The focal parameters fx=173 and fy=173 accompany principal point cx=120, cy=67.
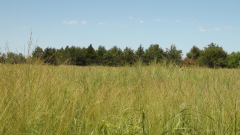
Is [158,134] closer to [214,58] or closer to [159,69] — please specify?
[159,69]

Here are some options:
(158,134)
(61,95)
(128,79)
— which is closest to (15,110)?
(61,95)

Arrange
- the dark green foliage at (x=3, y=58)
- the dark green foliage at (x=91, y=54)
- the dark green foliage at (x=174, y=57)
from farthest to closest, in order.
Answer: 1. the dark green foliage at (x=91, y=54)
2. the dark green foliage at (x=174, y=57)
3. the dark green foliage at (x=3, y=58)

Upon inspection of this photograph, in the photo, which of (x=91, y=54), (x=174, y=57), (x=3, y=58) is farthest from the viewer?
(x=91, y=54)

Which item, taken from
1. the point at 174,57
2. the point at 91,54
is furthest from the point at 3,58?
the point at 91,54

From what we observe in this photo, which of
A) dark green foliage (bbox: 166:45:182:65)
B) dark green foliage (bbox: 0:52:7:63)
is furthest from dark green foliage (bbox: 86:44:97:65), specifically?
dark green foliage (bbox: 0:52:7:63)

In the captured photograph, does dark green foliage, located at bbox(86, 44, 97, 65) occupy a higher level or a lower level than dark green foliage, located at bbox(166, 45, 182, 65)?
higher

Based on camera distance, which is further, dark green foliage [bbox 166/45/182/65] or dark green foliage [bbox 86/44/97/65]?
dark green foliage [bbox 86/44/97/65]

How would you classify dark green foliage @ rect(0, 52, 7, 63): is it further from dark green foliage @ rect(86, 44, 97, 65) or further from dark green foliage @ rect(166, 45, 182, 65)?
dark green foliage @ rect(86, 44, 97, 65)

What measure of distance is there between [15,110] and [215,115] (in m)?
Answer: 2.02

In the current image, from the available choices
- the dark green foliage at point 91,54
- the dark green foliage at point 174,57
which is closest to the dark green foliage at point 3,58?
the dark green foliage at point 174,57

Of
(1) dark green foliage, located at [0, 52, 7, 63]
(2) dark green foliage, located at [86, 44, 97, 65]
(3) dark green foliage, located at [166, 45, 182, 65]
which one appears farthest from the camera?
(2) dark green foliage, located at [86, 44, 97, 65]

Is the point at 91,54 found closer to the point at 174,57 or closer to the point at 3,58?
the point at 174,57

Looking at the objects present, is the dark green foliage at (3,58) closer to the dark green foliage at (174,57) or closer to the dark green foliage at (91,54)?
the dark green foliage at (174,57)

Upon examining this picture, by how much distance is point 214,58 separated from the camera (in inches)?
1167
